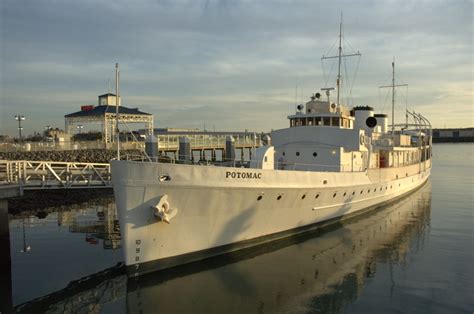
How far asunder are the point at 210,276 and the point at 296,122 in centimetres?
1240

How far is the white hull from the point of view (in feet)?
41.2

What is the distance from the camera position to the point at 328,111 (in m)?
23.0

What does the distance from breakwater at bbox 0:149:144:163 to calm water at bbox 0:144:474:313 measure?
23.1 meters

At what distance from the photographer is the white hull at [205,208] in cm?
1255

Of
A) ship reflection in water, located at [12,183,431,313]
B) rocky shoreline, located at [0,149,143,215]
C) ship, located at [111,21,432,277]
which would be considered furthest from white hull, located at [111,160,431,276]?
rocky shoreline, located at [0,149,143,215]

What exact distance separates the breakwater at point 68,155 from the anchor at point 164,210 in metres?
31.4

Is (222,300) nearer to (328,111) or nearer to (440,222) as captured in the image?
(328,111)

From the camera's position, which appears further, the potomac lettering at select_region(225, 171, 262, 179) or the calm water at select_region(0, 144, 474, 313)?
the potomac lettering at select_region(225, 171, 262, 179)

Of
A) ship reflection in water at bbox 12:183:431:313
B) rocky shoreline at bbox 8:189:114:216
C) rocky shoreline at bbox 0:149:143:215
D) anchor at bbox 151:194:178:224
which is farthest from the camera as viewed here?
rocky shoreline at bbox 0:149:143:215

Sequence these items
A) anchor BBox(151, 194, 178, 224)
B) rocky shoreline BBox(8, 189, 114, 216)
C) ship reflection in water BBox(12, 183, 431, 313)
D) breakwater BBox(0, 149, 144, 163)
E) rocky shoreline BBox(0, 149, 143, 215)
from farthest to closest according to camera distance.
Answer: breakwater BBox(0, 149, 144, 163) → rocky shoreline BBox(0, 149, 143, 215) → rocky shoreline BBox(8, 189, 114, 216) → anchor BBox(151, 194, 178, 224) → ship reflection in water BBox(12, 183, 431, 313)

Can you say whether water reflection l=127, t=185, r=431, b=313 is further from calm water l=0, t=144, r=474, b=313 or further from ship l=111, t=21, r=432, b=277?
ship l=111, t=21, r=432, b=277

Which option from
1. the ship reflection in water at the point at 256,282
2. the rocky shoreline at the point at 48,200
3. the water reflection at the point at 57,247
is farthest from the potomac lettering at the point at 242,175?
the rocky shoreline at the point at 48,200

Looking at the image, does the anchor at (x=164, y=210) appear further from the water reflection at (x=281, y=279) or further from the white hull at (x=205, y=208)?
the water reflection at (x=281, y=279)

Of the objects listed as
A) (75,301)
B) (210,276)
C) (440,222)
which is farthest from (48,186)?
(440,222)
